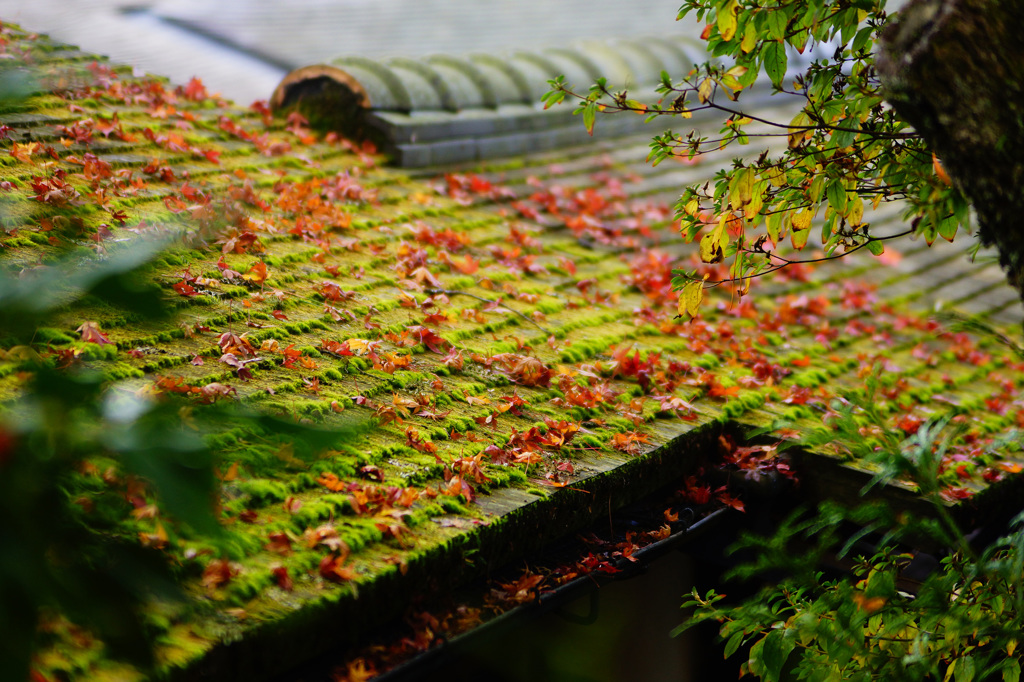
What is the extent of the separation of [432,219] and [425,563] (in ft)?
9.36

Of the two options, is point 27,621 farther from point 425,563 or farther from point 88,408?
point 425,563

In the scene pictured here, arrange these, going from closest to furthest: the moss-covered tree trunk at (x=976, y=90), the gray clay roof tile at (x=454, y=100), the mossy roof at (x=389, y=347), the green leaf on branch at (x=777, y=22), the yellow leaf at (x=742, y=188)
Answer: the moss-covered tree trunk at (x=976, y=90) < the mossy roof at (x=389, y=347) < the green leaf on branch at (x=777, y=22) < the yellow leaf at (x=742, y=188) < the gray clay roof tile at (x=454, y=100)

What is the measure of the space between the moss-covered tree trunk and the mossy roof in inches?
56.4

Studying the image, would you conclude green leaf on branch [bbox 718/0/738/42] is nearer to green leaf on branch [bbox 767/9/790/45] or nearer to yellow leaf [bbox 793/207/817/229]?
green leaf on branch [bbox 767/9/790/45]

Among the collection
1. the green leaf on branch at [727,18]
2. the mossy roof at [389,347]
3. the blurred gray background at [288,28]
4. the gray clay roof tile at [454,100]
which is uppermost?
the blurred gray background at [288,28]

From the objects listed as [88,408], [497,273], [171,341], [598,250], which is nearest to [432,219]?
[497,273]

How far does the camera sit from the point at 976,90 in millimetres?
1722

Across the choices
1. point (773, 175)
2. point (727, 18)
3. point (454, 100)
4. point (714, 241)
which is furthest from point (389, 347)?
point (454, 100)

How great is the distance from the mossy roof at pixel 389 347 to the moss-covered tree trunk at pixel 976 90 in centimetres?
143

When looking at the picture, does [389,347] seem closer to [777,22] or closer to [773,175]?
[773,175]

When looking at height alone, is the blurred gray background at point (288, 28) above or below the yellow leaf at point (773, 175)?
above

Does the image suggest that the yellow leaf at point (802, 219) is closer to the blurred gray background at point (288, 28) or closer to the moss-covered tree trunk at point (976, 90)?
the moss-covered tree trunk at point (976, 90)

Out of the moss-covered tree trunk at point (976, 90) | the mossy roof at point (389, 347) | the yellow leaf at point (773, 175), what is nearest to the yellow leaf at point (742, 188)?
the yellow leaf at point (773, 175)

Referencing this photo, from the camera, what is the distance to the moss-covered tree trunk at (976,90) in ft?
5.65
